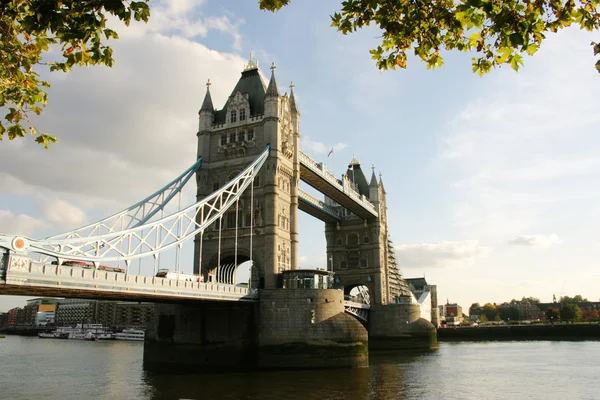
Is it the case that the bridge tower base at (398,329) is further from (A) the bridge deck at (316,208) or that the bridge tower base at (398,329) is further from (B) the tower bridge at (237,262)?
(A) the bridge deck at (316,208)

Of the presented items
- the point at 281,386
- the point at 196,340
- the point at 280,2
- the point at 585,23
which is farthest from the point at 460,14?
the point at 196,340

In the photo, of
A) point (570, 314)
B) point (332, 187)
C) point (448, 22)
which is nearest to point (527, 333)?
point (570, 314)

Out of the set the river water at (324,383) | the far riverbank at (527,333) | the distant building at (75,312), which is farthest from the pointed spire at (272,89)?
the distant building at (75,312)

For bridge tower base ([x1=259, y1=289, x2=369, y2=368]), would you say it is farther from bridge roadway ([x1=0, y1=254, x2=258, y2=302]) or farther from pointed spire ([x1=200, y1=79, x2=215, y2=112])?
pointed spire ([x1=200, y1=79, x2=215, y2=112])

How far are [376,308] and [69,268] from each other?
5209 centimetres

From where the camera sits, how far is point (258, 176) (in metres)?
51.3

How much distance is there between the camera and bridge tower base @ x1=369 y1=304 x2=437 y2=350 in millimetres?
69875

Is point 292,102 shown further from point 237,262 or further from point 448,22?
point 448,22

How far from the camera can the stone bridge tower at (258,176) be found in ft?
161

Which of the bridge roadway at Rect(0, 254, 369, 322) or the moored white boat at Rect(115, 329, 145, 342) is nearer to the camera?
the bridge roadway at Rect(0, 254, 369, 322)

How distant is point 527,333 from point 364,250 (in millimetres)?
40914

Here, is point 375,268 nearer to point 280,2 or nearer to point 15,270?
point 15,270

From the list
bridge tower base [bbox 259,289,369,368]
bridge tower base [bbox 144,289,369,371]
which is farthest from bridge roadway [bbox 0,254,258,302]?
bridge tower base [bbox 259,289,369,368]

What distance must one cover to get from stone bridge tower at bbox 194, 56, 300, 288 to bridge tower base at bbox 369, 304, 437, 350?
2502 cm
